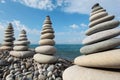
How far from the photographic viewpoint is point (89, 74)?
23.7 ft

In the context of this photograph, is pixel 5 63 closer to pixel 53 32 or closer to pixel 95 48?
pixel 53 32

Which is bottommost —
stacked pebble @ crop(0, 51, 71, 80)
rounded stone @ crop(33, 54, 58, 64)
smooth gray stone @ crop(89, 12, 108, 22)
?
stacked pebble @ crop(0, 51, 71, 80)

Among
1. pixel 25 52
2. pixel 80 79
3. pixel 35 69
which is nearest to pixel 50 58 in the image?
pixel 35 69

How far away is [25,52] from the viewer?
1479 centimetres

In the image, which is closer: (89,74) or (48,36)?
(89,74)

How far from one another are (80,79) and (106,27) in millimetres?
1863

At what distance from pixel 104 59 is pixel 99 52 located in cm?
67

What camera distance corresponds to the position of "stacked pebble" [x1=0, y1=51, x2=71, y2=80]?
1110 centimetres

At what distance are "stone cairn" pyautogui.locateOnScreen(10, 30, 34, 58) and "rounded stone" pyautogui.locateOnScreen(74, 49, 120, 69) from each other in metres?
7.67

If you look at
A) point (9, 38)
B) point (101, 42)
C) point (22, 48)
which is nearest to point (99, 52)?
point (101, 42)

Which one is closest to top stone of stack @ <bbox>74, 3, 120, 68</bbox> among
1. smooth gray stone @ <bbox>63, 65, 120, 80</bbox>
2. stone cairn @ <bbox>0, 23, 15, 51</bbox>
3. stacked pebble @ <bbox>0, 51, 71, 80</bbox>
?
smooth gray stone @ <bbox>63, 65, 120, 80</bbox>

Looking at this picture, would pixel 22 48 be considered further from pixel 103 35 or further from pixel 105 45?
pixel 105 45

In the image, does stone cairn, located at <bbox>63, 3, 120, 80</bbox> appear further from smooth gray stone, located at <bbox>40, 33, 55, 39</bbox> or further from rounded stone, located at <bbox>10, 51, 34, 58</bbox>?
rounded stone, located at <bbox>10, 51, 34, 58</bbox>

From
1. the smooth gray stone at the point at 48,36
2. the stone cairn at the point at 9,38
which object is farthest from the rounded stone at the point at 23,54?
the stone cairn at the point at 9,38
